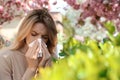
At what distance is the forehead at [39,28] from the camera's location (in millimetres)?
3070

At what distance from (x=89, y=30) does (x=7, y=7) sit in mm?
1761

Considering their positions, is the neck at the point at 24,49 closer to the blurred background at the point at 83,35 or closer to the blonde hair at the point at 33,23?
the blonde hair at the point at 33,23

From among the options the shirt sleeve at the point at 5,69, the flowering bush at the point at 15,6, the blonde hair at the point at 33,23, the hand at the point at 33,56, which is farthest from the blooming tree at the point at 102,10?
the flowering bush at the point at 15,6

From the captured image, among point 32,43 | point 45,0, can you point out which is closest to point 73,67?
point 32,43

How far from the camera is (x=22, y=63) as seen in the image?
317 cm

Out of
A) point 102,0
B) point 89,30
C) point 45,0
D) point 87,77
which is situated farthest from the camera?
point 45,0

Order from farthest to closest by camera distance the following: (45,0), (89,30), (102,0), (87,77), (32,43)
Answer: (45,0) → (89,30) → (102,0) → (32,43) → (87,77)

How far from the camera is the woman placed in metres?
3.04

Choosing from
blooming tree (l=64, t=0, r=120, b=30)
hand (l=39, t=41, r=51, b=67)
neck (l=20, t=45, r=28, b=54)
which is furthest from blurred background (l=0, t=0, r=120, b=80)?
neck (l=20, t=45, r=28, b=54)

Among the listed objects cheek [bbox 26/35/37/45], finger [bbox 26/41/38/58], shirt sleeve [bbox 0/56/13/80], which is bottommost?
shirt sleeve [bbox 0/56/13/80]

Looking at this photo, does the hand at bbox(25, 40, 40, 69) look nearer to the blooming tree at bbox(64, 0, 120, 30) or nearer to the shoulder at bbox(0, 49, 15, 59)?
the shoulder at bbox(0, 49, 15, 59)

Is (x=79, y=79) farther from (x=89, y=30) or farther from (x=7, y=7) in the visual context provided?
(x=7, y=7)

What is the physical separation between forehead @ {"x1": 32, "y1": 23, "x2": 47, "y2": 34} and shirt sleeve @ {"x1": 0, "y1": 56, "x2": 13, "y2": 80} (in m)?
0.33

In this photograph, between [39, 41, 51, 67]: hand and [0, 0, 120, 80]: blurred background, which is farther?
[39, 41, 51, 67]: hand
